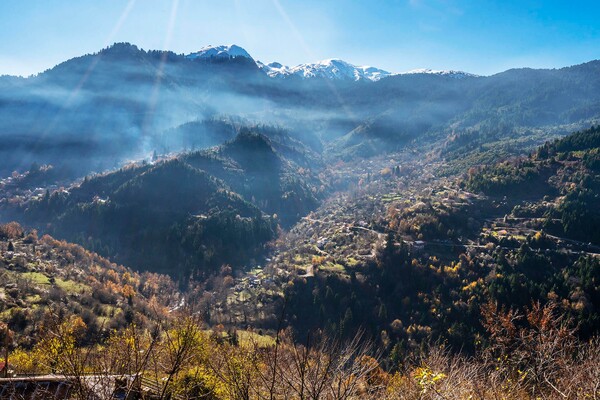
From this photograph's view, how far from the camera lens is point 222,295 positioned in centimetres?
14312

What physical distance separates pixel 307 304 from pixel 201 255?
84.3 meters

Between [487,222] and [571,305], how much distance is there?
68.6 m

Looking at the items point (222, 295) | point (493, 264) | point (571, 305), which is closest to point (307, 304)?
point (222, 295)

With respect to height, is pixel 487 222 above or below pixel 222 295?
above

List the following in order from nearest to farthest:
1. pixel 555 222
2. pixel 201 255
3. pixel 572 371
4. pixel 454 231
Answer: pixel 572 371
pixel 555 222
pixel 454 231
pixel 201 255

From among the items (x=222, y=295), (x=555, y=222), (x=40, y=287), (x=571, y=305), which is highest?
(x=555, y=222)

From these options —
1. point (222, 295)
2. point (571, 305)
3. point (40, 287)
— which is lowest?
point (222, 295)

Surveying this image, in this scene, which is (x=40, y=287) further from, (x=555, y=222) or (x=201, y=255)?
(x=555, y=222)

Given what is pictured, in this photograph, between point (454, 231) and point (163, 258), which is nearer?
point (454, 231)

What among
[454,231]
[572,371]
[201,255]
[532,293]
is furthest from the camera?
[201,255]

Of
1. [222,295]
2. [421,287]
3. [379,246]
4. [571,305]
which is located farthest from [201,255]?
[571,305]

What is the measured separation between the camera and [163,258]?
195 meters

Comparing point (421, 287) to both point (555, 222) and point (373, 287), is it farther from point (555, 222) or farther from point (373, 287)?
point (555, 222)

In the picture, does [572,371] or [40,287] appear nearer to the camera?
[572,371]
